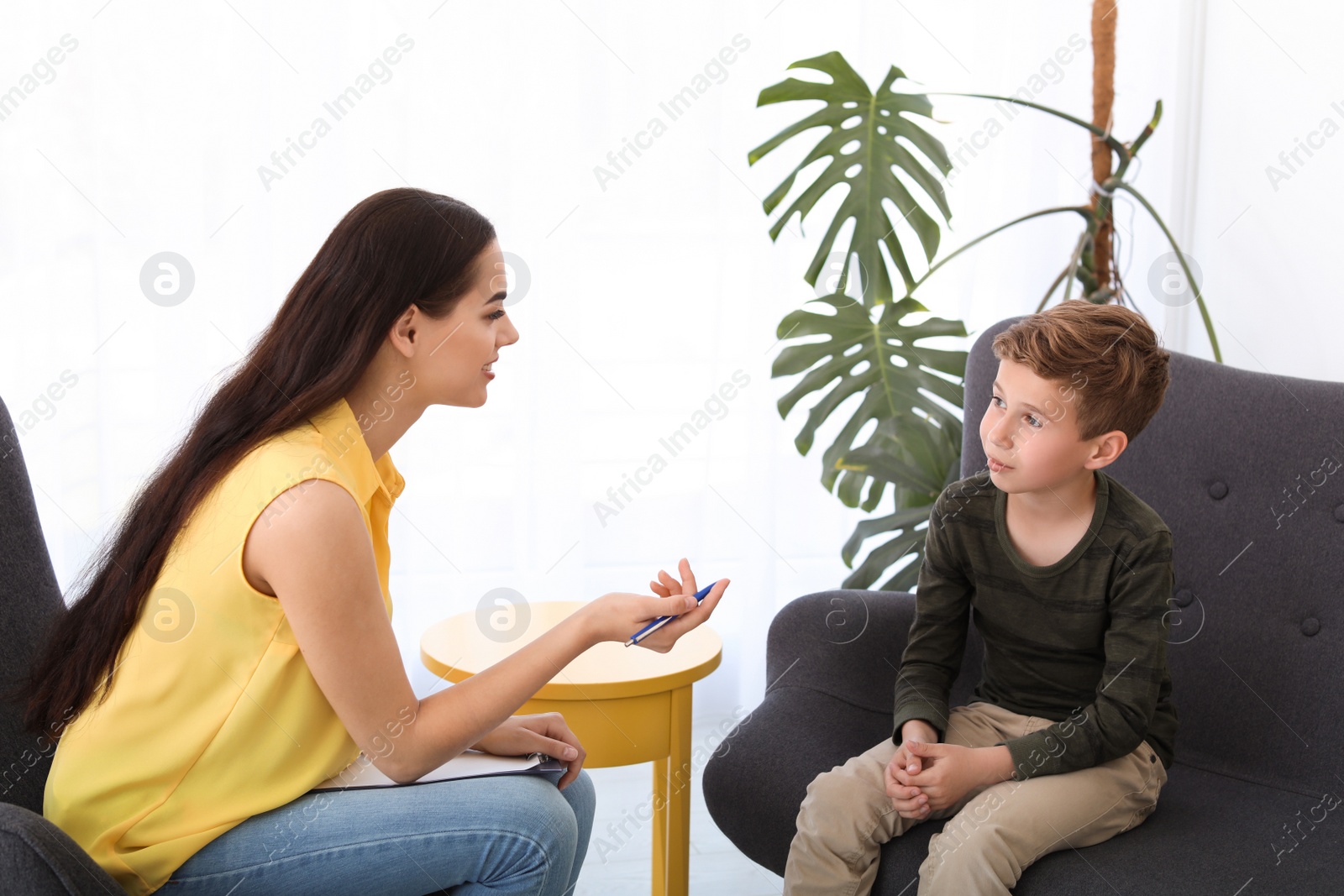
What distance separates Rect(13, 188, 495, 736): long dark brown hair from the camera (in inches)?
43.8

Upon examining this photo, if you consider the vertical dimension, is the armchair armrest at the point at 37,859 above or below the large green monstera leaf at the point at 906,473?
below

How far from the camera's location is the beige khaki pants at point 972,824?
1.20 m

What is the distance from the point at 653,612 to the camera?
1199 mm

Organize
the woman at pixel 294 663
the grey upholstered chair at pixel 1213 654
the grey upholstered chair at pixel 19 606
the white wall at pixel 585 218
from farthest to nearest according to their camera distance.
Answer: the white wall at pixel 585 218 → the grey upholstered chair at pixel 1213 654 → the grey upholstered chair at pixel 19 606 → the woman at pixel 294 663

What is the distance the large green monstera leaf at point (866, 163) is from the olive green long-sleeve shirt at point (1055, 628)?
0.64 m

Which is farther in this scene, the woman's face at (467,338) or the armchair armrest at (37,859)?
the woman's face at (467,338)

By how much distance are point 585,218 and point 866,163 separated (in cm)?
80

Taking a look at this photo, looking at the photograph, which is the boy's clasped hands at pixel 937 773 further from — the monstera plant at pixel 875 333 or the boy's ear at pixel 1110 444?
the monstera plant at pixel 875 333

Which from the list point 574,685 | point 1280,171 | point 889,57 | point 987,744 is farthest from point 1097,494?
point 889,57

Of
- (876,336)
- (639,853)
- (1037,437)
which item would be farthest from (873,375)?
(639,853)

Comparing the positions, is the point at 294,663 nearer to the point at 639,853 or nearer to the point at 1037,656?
the point at 1037,656

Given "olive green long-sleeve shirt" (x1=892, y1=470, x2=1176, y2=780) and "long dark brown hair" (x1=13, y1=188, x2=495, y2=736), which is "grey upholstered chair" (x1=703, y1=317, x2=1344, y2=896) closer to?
"olive green long-sleeve shirt" (x1=892, y1=470, x2=1176, y2=780)

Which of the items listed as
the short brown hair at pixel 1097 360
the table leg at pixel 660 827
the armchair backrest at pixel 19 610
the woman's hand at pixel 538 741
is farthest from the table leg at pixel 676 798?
Result: the armchair backrest at pixel 19 610

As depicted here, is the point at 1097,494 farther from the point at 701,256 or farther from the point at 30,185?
the point at 30,185
